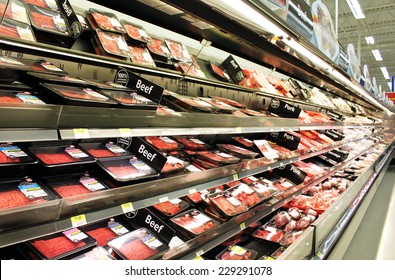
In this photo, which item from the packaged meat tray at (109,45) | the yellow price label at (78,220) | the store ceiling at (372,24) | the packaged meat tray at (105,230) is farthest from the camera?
the store ceiling at (372,24)

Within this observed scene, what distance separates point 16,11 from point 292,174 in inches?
115

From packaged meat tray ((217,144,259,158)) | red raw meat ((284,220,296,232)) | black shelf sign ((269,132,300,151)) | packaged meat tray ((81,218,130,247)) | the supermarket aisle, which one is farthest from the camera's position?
the supermarket aisle

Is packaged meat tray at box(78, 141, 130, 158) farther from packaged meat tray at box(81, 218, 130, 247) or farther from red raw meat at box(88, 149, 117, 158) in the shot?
packaged meat tray at box(81, 218, 130, 247)

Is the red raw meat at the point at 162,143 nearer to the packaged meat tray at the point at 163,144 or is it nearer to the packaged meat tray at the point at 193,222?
the packaged meat tray at the point at 163,144

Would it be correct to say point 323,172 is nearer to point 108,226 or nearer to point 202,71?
point 202,71

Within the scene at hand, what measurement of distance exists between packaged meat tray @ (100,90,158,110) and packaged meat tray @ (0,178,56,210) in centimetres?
48

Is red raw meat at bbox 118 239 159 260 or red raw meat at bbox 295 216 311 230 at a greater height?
red raw meat at bbox 118 239 159 260

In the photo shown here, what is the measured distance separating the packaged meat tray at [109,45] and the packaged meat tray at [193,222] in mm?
1054

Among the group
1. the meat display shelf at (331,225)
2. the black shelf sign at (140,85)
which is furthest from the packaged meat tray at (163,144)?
the meat display shelf at (331,225)

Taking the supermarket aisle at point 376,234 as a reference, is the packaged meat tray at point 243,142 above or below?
above

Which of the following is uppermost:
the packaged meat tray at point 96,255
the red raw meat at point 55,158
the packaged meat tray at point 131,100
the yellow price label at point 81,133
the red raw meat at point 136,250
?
the packaged meat tray at point 131,100

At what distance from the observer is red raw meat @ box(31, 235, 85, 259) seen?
1.25 metres

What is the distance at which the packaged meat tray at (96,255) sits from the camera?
4.31ft

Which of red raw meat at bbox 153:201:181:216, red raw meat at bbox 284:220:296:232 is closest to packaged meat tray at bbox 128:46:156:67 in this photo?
red raw meat at bbox 153:201:181:216
